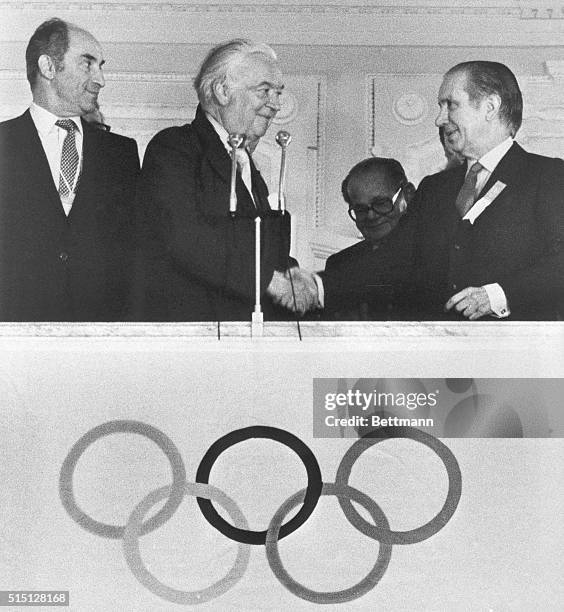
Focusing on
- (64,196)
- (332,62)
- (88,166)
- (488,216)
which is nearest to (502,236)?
(488,216)

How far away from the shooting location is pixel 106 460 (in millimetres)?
5824

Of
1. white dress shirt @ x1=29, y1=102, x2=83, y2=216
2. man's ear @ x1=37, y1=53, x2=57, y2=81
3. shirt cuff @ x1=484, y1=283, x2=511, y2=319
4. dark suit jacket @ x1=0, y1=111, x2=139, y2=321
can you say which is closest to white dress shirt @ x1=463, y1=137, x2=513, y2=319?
shirt cuff @ x1=484, y1=283, x2=511, y2=319

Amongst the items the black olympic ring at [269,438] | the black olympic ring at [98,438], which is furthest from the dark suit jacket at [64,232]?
the black olympic ring at [269,438]

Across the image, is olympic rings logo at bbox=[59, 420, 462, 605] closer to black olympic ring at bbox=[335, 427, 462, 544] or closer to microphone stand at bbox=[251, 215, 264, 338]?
black olympic ring at bbox=[335, 427, 462, 544]

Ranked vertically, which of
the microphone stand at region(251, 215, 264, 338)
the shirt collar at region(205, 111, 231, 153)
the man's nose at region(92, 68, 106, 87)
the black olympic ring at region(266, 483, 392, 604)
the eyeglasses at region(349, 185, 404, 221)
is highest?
the man's nose at region(92, 68, 106, 87)

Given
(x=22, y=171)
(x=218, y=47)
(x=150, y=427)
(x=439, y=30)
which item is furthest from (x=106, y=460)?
(x=439, y=30)

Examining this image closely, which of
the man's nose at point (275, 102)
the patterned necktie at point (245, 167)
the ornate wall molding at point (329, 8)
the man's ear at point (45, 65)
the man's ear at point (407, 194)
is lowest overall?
the man's ear at point (407, 194)

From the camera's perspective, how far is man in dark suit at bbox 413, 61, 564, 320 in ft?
20.1

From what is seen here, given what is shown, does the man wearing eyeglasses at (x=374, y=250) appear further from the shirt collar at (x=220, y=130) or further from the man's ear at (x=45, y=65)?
the man's ear at (x=45, y=65)

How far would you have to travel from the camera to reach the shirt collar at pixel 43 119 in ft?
20.6

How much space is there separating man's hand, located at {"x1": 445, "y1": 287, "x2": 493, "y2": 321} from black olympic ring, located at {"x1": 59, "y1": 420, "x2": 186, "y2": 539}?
1612 millimetres

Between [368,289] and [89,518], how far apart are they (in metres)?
1.84

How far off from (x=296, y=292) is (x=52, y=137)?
155 centimetres

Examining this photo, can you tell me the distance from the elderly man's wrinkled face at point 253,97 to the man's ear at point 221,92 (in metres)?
0.02
